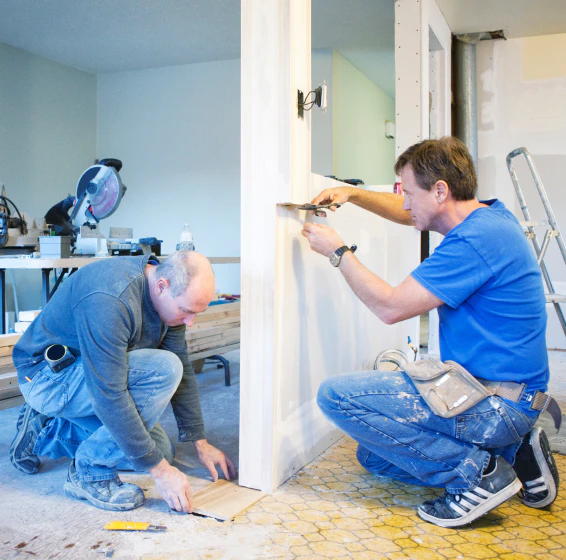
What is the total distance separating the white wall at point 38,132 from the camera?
6051mm

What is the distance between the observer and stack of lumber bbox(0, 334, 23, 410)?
252cm

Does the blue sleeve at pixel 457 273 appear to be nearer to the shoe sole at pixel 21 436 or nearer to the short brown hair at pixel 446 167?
the short brown hair at pixel 446 167

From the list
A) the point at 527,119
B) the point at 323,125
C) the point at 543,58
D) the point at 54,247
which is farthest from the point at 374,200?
the point at 323,125

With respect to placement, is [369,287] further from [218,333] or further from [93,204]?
[93,204]

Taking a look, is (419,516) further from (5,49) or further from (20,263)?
(5,49)

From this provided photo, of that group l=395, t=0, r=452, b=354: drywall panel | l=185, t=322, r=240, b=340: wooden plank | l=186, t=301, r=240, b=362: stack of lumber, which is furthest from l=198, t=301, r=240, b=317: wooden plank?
l=395, t=0, r=452, b=354: drywall panel

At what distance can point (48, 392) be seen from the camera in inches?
72.8

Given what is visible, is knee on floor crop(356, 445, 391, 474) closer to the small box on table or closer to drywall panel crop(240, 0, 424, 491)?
drywall panel crop(240, 0, 424, 491)

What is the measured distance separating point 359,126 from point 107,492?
19.6 feet

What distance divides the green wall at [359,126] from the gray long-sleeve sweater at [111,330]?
15.3 feet

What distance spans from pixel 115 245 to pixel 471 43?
332 cm

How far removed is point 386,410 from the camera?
1.74m

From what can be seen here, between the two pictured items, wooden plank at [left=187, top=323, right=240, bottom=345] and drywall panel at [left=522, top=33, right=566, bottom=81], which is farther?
drywall panel at [left=522, top=33, right=566, bottom=81]

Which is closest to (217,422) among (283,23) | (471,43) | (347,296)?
(347,296)
